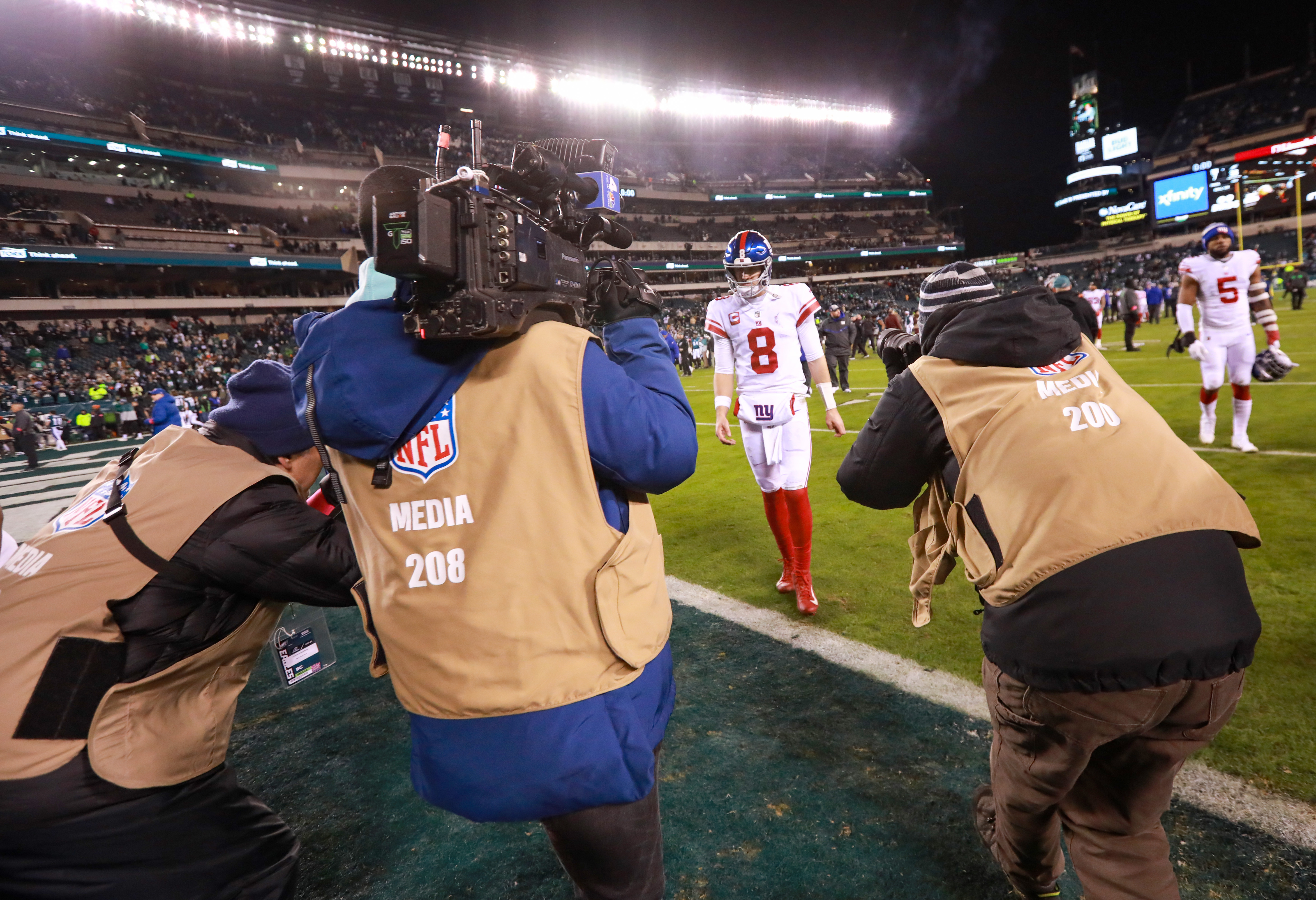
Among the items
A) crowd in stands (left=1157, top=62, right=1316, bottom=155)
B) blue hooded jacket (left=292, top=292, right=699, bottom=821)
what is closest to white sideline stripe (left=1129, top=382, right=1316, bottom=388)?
blue hooded jacket (left=292, top=292, right=699, bottom=821)

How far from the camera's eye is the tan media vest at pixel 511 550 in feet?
3.84

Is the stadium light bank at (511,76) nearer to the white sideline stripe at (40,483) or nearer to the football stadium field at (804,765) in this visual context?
the white sideline stripe at (40,483)

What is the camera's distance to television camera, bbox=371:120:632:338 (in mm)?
1004

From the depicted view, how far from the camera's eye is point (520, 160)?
4.79 ft

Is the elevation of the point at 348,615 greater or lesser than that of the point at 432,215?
lesser

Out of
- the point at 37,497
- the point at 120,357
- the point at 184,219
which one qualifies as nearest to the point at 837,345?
the point at 37,497

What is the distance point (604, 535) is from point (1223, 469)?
7.26m

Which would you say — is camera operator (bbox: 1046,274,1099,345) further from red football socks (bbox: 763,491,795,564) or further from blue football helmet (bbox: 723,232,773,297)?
blue football helmet (bbox: 723,232,773,297)

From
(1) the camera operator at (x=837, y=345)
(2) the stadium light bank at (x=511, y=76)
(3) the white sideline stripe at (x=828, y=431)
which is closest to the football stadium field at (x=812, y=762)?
(3) the white sideline stripe at (x=828, y=431)

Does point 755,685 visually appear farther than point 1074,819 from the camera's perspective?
Yes

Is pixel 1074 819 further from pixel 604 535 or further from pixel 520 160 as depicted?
pixel 520 160

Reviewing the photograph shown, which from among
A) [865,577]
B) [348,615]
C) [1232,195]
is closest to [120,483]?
[348,615]

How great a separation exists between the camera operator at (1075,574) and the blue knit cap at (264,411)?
174 cm

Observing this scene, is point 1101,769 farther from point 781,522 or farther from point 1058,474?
point 781,522
